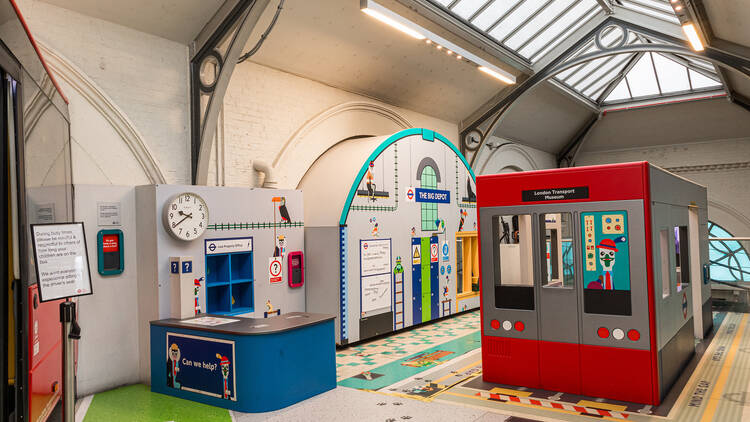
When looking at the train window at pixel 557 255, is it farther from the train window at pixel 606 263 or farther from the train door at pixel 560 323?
the train window at pixel 606 263

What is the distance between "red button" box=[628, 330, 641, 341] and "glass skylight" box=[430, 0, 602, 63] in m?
6.85

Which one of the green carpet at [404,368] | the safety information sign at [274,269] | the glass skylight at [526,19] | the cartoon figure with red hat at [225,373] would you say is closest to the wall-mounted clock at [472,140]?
the glass skylight at [526,19]

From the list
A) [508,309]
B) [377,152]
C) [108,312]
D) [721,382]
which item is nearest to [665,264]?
[721,382]

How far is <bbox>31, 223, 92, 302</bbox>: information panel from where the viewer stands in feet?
10.7

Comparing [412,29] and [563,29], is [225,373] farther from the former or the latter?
[563,29]

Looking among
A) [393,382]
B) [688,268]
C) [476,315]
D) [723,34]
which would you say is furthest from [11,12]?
[723,34]

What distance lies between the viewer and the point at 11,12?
307cm

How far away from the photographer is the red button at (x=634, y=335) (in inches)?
221

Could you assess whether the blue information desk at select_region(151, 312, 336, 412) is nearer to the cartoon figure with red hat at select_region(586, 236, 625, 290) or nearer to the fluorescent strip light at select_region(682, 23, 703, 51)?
the cartoon figure with red hat at select_region(586, 236, 625, 290)

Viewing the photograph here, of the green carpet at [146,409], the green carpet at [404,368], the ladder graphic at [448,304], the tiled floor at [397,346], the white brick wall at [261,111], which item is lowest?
the green carpet at [404,368]

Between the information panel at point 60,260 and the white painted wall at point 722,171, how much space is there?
19.9 m

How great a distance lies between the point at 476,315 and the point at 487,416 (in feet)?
21.1

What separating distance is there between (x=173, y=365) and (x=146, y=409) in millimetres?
556

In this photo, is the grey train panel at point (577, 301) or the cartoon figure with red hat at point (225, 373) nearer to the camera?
the grey train panel at point (577, 301)
